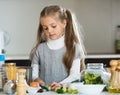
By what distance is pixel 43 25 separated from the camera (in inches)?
72.7

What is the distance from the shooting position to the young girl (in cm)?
187

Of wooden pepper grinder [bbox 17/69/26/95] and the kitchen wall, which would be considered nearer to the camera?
wooden pepper grinder [bbox 17/69/26/95]

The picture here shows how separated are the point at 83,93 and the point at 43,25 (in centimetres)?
61

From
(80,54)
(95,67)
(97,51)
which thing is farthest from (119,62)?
(97,51)

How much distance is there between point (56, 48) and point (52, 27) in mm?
162

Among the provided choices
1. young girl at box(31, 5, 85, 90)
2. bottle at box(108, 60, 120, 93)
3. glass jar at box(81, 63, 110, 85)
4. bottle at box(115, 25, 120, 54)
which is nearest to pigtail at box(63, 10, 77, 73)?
young girl at box(31, 5, 85, 90)

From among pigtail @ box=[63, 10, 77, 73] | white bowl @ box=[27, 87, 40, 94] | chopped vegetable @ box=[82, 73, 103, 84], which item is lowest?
white bowl @ box=[27, 87, 40, 94]

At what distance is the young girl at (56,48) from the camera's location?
187 centimetres

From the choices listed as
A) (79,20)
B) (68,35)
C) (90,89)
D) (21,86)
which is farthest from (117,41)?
(21,86)

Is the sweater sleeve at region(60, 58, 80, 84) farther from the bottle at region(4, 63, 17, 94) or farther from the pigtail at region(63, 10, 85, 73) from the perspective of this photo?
the bottle at region(4, 63, 17, 94)

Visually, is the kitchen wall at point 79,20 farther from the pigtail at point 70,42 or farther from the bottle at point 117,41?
the pigtail at point 70,42

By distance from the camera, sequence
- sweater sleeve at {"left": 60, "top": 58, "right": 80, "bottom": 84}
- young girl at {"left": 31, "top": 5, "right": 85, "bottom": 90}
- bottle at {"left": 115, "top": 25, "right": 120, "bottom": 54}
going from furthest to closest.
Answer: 1. bottle at {"left": 115, "top": 25, "right": 120, "bottom": 54}
2. young girl at {"left": 31, "top": 5, "right": 85, "bottom": 90}
3. sweater sleeve at {"left": 60, "top": 58, "right": 80, "bottom": 84}

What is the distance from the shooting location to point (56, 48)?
196 centimetres

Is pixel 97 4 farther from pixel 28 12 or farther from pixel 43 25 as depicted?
pixel 43 25
